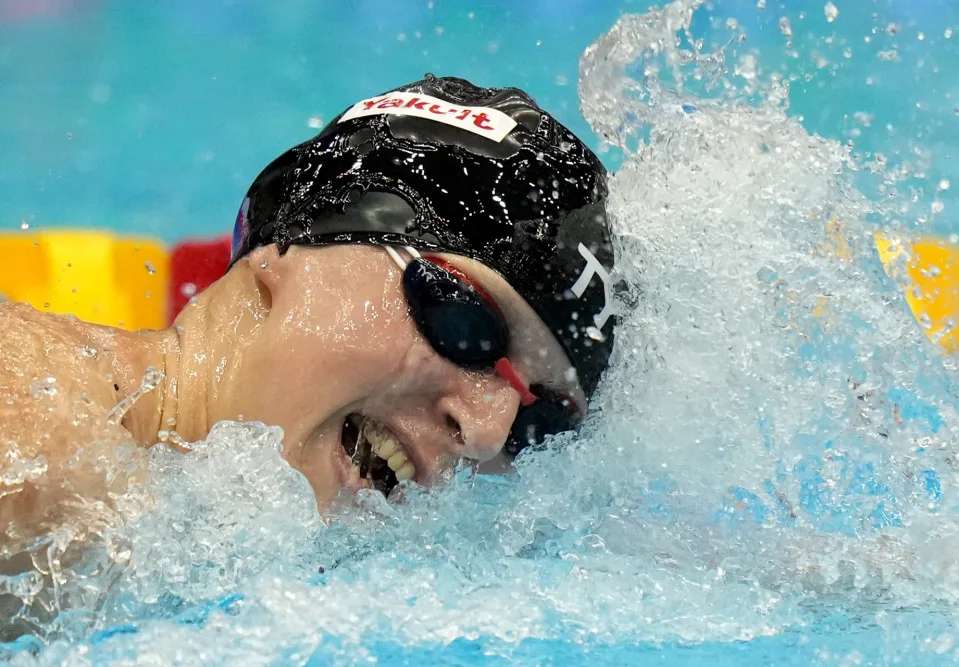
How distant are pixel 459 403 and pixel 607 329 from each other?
0.76 ft

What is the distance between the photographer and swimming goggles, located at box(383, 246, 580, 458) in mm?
1242

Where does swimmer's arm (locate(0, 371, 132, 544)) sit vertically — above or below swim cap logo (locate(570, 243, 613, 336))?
below

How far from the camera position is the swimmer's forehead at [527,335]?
1287mm

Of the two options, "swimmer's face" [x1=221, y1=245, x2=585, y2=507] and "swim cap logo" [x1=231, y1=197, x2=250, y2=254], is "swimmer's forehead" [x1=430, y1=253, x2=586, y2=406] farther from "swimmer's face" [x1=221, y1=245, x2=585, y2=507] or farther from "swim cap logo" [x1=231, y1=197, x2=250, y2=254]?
"swim cap logo" [x1=231, y1=197, x2=250, y2=254]

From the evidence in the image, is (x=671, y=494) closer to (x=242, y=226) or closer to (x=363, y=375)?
(x=363, y=375)

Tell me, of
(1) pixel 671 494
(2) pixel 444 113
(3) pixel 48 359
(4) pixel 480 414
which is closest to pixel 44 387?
(3) pixel 48 359

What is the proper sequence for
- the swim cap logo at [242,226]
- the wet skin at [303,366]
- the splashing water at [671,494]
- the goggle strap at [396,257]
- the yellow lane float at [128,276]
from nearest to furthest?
1. the splashing water at [671,494]
2. the wet skin at [303,366]
3. the goggle strap at [396,257]
4. the swim cap logo at [242,226]
5. the yellow lane float at [128,276]

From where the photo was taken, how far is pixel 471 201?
130 cm

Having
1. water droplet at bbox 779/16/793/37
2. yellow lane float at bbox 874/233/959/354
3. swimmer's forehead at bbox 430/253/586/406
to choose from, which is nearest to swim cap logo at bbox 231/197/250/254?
swimmer's forehead at bbox 430/253/586/406

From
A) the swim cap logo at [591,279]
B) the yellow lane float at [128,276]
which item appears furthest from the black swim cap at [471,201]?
the yellow lane float at [128,276]

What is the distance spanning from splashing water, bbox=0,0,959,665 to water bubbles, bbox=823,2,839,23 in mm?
1160

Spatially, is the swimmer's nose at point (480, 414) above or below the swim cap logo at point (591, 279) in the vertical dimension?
below

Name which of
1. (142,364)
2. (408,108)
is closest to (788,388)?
(408,108)

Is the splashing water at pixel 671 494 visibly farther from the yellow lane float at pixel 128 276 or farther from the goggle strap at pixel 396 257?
the yellow lane float at pixel 128 276
